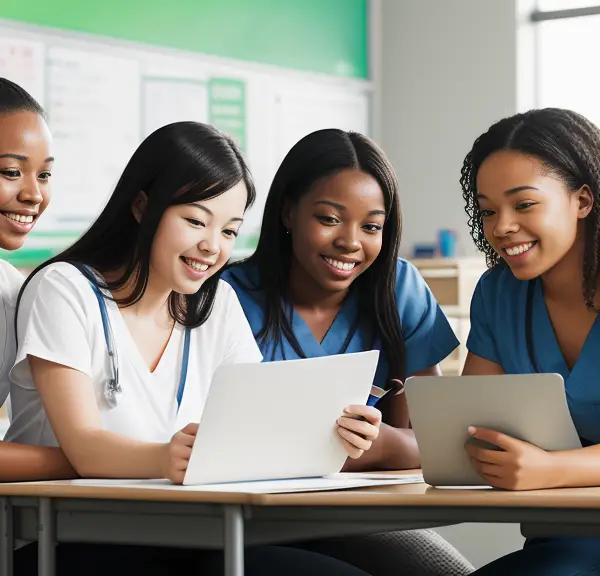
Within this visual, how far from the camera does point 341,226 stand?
209cm

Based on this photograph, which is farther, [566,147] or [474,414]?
[566,147]

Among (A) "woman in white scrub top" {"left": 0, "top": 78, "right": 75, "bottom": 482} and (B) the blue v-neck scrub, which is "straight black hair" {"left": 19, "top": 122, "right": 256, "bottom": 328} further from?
(B) the blue v-neck scrub

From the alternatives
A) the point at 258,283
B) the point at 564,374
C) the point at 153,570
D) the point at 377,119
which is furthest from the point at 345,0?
the point at 153,570

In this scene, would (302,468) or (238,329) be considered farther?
A: (238,329)

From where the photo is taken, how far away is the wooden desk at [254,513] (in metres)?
1.32

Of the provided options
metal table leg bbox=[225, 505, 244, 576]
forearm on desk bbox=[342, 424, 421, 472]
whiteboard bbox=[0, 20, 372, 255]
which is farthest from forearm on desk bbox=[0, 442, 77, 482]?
whiteboard bbox=[0, 20, 372, 255]

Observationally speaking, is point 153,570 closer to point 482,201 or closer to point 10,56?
point 482,201

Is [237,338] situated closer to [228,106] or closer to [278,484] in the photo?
[278,484]

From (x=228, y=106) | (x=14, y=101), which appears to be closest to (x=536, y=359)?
(x=14, y=101)

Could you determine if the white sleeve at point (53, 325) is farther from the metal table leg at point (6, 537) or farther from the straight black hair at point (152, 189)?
the metal table leg at point (6, 537)

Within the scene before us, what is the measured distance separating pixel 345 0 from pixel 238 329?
164 inches

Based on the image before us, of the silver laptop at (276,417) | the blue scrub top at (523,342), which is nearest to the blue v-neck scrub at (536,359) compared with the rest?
the blue scrub top at (523,342)

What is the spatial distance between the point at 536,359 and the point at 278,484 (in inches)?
23.7

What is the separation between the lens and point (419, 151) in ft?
19.8
